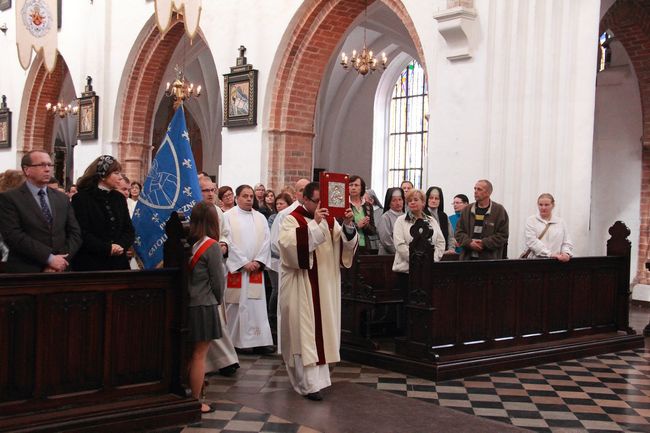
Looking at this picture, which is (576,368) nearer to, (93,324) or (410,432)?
(410,432)

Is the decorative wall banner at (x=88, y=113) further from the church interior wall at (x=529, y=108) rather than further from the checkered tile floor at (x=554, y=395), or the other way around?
the checkered tile floor at (x=554, y=395)

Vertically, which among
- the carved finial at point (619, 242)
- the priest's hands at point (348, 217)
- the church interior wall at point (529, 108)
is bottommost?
the carved finial at point (619, 242)

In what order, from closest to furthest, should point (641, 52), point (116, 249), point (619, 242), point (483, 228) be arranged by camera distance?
point (116, 249) → point (483, 228) → point (619, 242) → point (641, 52)

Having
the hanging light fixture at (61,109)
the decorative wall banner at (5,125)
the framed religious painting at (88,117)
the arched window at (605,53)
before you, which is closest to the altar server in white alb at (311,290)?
the arched window at (605,53)

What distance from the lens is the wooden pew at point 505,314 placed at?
6859 mm

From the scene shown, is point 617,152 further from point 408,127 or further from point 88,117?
point 88,117

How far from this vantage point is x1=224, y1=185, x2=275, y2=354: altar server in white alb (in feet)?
24.1

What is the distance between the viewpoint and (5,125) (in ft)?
72.0

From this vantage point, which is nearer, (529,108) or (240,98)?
(529,108)

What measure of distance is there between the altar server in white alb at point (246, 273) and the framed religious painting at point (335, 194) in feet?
5.95

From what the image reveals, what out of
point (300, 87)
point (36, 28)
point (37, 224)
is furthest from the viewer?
point (300, 87)

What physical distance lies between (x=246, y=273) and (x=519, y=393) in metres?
2.76

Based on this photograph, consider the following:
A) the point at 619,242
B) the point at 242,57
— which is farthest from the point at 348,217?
the point at 242,57

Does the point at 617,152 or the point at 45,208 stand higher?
the point at 617,152
